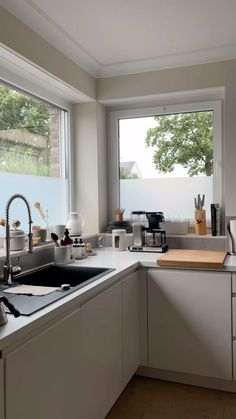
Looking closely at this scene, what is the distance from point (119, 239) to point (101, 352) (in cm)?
117

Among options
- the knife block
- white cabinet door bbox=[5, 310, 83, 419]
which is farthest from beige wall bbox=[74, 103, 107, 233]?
white cabinet door bbox=[5, 310, 83, 419]

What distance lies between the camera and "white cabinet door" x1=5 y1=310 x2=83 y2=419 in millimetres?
1215

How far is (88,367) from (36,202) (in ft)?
4.33

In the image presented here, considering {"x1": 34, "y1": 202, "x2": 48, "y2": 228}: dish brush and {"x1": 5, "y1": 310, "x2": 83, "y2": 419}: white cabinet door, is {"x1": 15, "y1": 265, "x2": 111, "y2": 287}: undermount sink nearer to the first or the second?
{"x1": 34, "y1": 202, "x2": 48, "y2": 228}: dish brush

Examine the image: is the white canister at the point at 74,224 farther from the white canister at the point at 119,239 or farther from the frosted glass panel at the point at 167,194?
the frosted glass panel at the point at 167,194

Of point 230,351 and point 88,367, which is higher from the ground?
point 88,367

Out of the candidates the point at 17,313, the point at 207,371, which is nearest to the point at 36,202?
the point at 17,313

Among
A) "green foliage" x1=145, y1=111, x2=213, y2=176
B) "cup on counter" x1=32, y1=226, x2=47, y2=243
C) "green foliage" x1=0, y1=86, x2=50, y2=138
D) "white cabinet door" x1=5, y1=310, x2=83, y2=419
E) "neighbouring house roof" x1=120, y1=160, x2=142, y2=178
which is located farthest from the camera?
"neighbouring house roof" x1=120, y1=160, x2=142, y2=178

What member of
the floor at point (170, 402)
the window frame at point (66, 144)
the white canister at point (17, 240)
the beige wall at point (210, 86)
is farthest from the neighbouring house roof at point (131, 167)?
the floor at point (170, 402)

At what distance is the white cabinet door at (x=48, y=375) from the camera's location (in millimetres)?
1215

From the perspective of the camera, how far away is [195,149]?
10.0ft

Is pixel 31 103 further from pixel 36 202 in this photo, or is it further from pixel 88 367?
pixel 88 367

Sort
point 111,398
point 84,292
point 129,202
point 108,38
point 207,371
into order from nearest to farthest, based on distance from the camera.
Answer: point 84,292 → point 111,398 → point 207,371 → point 108,38 → point 129,202

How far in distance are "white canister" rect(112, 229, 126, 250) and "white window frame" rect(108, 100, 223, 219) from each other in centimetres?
45
